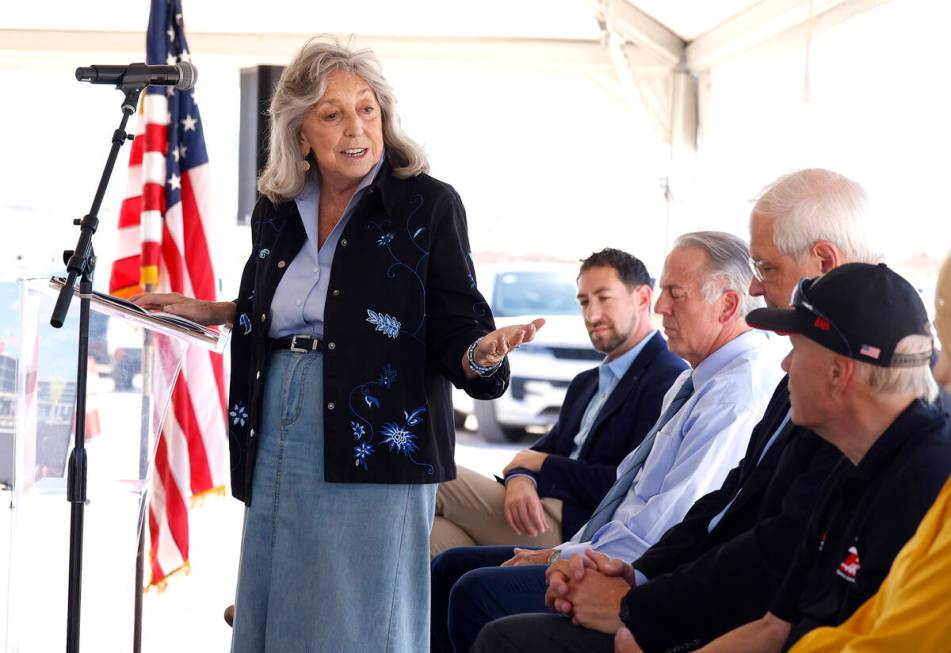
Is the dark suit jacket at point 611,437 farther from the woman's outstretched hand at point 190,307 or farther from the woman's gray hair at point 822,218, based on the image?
the woman's outstretched hand at point 190,307

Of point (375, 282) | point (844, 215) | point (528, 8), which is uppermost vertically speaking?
point (528, 8)

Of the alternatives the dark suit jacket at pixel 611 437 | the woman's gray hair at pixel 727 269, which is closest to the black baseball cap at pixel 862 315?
the woman's gray hair at pixel 727 269

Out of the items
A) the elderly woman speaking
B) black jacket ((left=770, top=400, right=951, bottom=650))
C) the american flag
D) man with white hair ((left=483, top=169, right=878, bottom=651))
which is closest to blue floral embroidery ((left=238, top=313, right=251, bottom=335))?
the elderly woman speaking

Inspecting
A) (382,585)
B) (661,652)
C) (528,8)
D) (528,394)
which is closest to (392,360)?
(382,585)

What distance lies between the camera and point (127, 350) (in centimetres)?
262

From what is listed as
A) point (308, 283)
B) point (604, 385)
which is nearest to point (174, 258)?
point (604, 385)

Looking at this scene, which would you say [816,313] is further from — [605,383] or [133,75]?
[605,383]

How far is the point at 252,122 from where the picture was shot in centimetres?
591

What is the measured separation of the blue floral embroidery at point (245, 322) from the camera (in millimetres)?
2084

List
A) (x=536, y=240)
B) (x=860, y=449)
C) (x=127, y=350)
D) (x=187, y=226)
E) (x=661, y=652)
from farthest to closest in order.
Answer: (x=536, y=240), (x=187, y=226), (x=127, y=350), (x=661, y=652), (x=860, y=449)

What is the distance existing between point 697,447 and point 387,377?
0.73m

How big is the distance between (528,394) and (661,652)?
7015 mm

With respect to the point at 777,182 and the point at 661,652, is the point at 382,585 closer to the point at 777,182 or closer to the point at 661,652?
the point at 661,652

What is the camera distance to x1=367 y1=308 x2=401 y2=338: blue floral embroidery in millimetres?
1921
